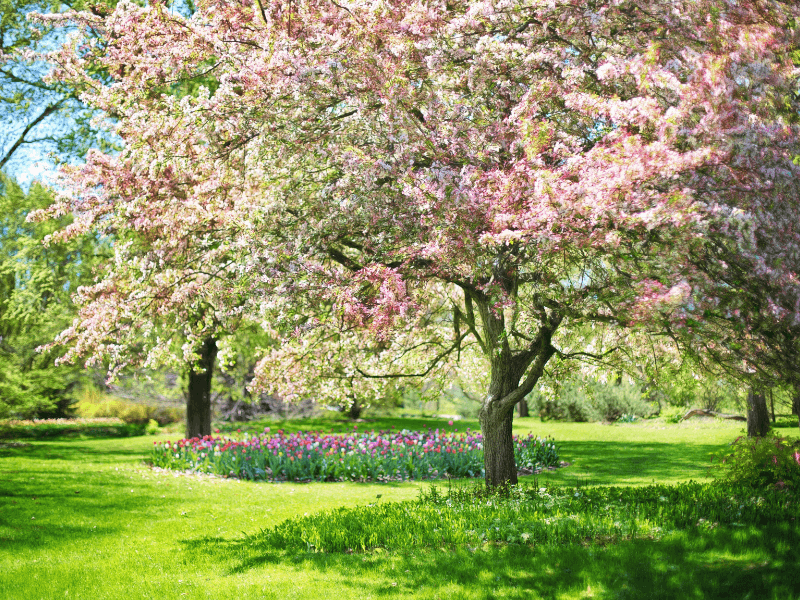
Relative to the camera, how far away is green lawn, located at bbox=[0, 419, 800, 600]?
208 inches

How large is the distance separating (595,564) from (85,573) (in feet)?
16.4

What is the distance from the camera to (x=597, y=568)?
5.51 metres

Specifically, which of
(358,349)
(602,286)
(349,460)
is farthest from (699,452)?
(602,286)

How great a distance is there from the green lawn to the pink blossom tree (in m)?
2.15

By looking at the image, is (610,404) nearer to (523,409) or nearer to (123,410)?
(523,409)

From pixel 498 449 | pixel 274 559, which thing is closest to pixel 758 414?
pixel 498 449

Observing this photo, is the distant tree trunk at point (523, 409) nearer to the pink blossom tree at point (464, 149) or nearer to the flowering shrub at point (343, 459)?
the flowering shrub at point (343, 459)

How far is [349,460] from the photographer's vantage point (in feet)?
43.9

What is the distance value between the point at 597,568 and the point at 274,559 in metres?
3.16

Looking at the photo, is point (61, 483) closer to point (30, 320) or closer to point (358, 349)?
point (358, 349)

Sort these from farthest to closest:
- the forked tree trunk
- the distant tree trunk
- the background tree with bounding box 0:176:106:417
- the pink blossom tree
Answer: the distant tree trunk
the background tree with bounding box 0:176:106:417
the forked tree trunk
the pink blossom tree

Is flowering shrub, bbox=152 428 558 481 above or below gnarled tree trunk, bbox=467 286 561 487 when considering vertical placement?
below

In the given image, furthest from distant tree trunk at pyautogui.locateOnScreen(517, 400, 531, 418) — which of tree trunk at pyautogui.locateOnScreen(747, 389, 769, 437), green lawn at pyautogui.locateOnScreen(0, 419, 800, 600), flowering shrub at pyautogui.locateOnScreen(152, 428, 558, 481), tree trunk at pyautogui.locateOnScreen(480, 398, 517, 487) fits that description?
tree trunk at pyautogui.locateOnScreen(480, 398, 517, 487)

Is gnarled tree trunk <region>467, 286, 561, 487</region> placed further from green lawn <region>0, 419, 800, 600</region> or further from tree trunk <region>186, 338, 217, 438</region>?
tree trunk <region>186, 338, 217, 438</region>
